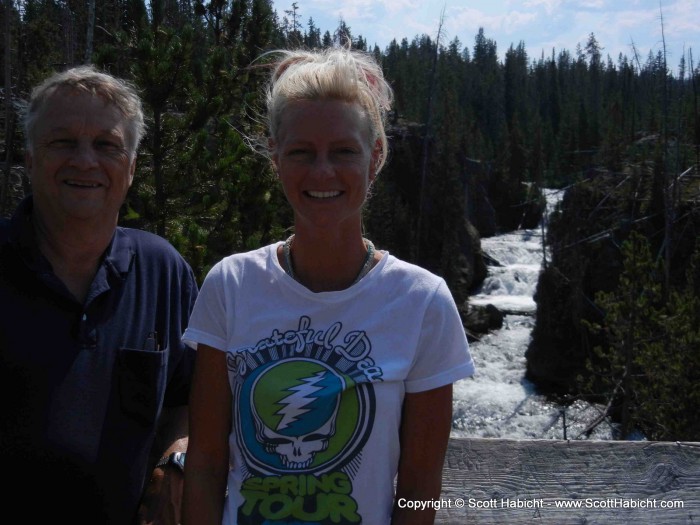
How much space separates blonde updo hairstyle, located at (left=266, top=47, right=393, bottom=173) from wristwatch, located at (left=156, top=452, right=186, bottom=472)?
1.00 m

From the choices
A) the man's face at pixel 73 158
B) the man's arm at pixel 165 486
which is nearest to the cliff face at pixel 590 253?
the man's arm at pixel 165 486

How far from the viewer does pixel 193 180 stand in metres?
7.00

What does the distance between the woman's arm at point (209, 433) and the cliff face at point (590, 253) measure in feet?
75.8

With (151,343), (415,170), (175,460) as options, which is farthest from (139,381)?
(415,170)

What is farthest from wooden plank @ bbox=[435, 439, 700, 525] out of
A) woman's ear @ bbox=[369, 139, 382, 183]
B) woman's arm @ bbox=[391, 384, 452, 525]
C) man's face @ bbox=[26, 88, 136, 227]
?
man's face @ bbox=[26, 88, 136, 227]

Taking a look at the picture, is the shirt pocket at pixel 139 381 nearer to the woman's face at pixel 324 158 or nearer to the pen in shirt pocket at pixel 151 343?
the pen in shirt pocket at pixel 151 343

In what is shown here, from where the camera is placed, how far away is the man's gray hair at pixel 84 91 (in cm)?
216

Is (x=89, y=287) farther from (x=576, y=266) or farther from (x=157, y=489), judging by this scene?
(x=576, y=266)

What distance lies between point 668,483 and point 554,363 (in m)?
22.8

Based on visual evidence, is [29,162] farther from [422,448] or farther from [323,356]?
[422,448]

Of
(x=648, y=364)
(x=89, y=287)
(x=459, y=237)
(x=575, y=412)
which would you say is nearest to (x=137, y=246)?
(x=89, y=287)

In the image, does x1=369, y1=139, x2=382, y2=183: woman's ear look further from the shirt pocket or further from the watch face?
the watch face

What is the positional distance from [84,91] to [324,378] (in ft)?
3.87

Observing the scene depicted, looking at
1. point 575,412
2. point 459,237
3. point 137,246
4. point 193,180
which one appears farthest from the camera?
point 459,237
